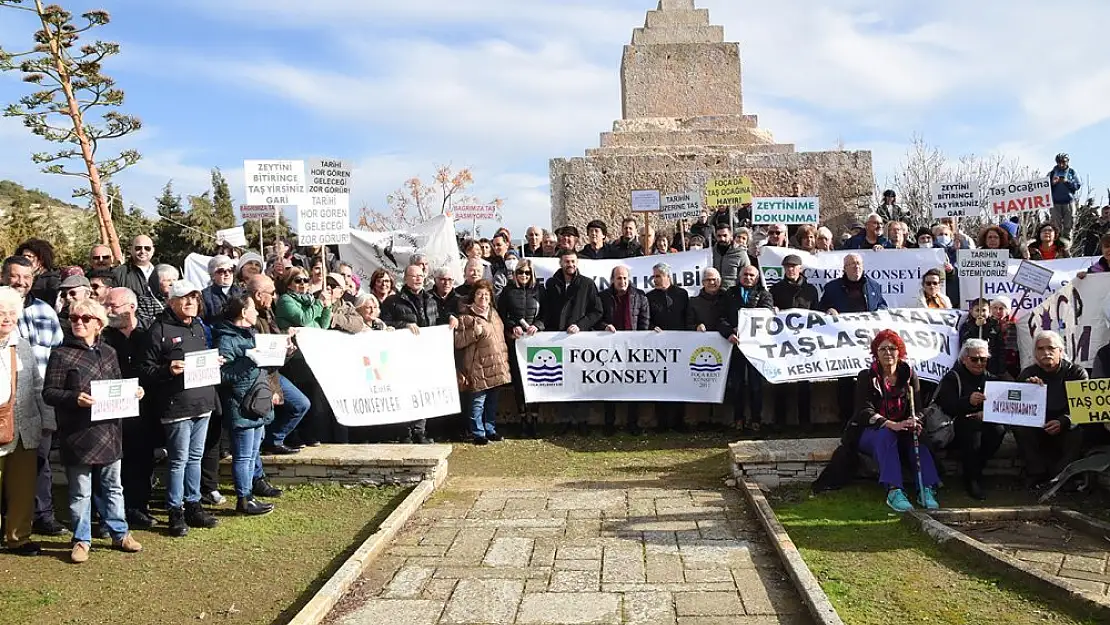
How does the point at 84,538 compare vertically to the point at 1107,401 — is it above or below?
below

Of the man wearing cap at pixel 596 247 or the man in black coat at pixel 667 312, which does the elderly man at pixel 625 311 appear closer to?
the man in black coat at pixel 667 312

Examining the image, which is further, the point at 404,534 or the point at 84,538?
the point at 404,534

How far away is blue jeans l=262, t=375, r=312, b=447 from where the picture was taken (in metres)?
7.79

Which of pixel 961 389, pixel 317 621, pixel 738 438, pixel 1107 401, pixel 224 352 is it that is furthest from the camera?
pixel 738 438

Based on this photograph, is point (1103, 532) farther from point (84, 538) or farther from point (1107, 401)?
point (84, 538)

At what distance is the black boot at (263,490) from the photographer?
7473 mm

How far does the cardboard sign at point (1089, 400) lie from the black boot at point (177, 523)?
6.34 metres

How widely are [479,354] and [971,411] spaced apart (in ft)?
15.4

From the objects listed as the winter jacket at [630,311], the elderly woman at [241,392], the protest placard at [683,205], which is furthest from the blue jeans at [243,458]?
the protest placard at [683,205]

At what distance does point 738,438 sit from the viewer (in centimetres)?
959

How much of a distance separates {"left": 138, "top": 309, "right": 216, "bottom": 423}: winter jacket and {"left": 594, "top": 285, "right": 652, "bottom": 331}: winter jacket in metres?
4.73

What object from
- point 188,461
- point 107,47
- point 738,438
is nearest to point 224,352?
point 188,461

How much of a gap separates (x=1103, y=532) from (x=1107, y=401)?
35.4 inches

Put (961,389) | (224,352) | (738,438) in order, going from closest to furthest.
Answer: (224,352), (961,389), (738,438)
